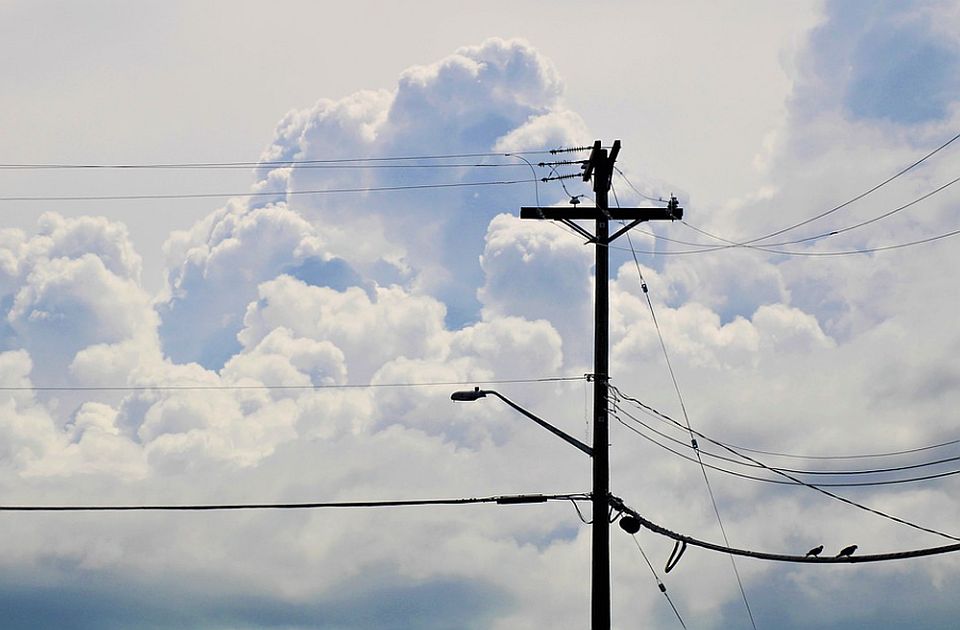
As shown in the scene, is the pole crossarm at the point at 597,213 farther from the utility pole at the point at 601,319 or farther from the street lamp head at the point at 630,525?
the street lamp head at the point at 630,525

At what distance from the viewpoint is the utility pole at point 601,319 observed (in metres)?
24.6

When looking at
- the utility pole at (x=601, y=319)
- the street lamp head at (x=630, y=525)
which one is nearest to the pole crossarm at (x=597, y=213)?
the utility pole at (x=601, y=319)

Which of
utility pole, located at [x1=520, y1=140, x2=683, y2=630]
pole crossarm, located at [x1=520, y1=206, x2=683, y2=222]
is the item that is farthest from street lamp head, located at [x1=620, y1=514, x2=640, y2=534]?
pole crossarm, located at [x1=520, y1=206, x2=683, y2=222]

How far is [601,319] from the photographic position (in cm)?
2645

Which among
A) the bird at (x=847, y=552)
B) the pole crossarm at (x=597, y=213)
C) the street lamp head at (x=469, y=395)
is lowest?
the bird at (x=847, y=552)

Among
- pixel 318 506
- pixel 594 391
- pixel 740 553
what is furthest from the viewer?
pixel 318 506

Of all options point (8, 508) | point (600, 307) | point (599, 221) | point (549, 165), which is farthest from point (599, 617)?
point (8, 508)

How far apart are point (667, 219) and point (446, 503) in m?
8.51

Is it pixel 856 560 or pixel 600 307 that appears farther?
pixel 600 307

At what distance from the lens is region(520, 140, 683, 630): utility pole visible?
24594 millimetres

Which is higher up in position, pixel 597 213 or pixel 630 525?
pixel 597 213

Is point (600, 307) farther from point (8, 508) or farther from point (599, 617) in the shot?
point (8, 508)

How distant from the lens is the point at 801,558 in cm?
2270

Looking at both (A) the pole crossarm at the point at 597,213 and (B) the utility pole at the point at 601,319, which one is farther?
(A) the pole crossarm at the point at 597,213
